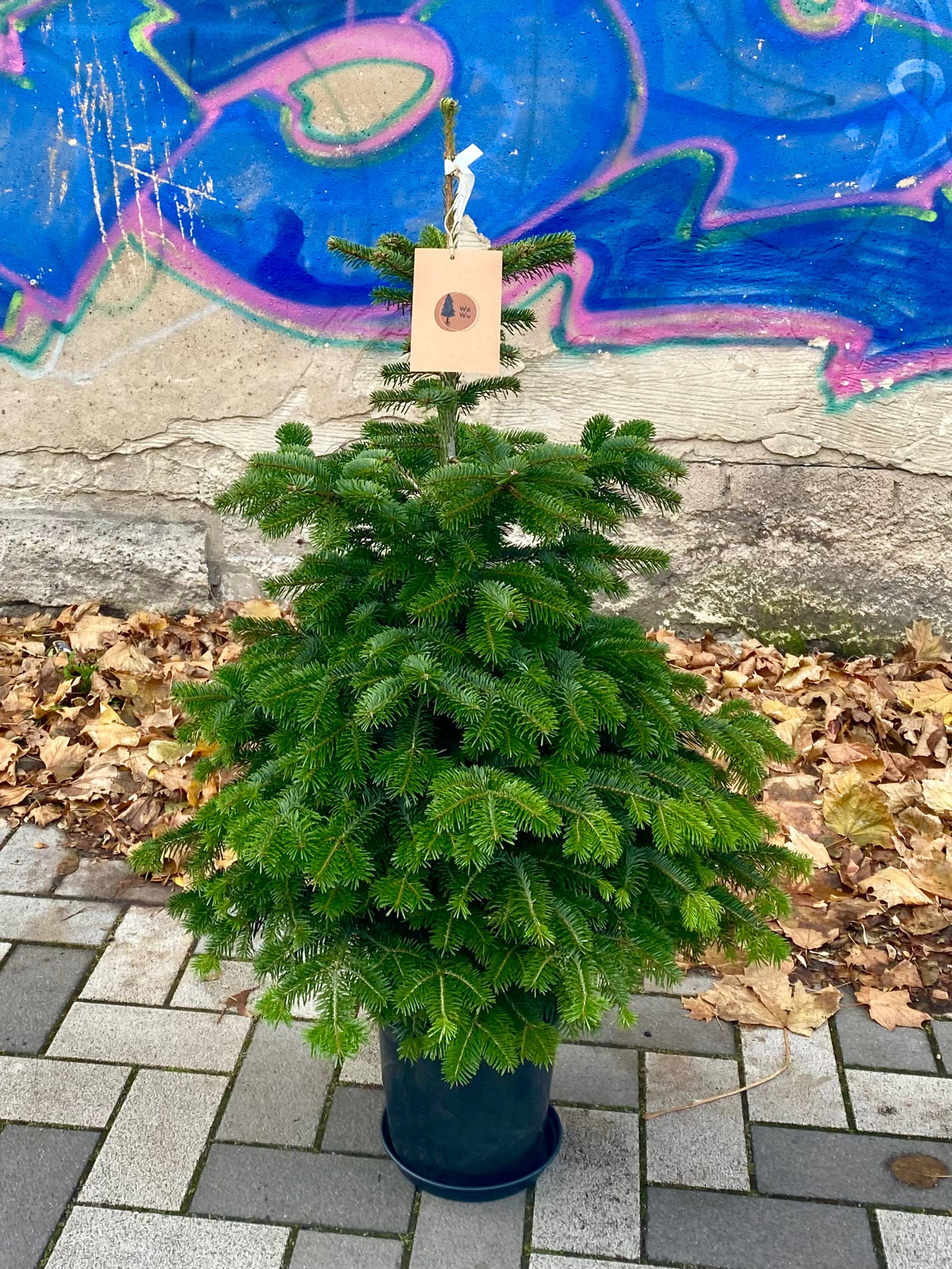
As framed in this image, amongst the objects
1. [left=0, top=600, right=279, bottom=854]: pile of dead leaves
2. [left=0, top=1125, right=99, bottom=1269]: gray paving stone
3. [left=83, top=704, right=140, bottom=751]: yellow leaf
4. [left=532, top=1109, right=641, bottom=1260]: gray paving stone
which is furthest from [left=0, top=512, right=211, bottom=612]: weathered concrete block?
[left=532, top=1109, right=641, bottom=1260]: gray paving stone

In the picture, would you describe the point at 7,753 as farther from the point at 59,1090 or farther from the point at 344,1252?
the point at 344,1252

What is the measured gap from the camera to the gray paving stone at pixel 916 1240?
2037 millimetres

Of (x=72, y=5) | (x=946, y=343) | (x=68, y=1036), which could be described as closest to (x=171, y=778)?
(x=68, y=1036)

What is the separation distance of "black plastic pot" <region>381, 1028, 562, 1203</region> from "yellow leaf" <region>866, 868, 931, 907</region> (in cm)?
121

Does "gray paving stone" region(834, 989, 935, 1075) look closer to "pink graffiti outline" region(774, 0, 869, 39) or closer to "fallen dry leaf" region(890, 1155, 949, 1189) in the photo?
"fallen dry leaf" region(890, 1155, 949, 1189)

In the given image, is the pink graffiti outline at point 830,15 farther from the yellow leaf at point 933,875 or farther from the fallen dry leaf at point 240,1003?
the fallen dry leaf at point 240,1003

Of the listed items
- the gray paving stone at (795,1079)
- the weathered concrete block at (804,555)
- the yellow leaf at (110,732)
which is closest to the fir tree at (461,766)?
the gray paving stone at (795,1079)

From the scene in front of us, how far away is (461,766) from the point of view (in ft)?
5.92

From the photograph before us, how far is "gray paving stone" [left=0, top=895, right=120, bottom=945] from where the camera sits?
9.51ft

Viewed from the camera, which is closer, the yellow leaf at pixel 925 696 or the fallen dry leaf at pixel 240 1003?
the fallen dry leaf at pixel 240 1003

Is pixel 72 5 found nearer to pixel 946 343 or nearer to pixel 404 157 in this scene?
pixel 404 157

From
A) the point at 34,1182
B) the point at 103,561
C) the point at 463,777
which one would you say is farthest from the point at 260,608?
the point at 463,777

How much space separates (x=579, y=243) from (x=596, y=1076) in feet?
8.56

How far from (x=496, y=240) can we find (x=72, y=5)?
1616 millimetres
